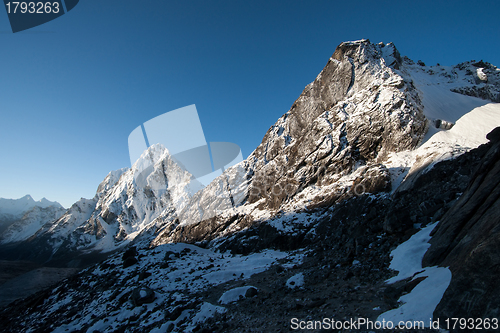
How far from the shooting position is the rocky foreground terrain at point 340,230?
258 inches

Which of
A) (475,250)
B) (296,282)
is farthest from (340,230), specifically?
(475,250)

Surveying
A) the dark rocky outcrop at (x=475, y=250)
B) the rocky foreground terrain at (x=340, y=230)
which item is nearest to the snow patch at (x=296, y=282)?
the rocky foreground terrain at (x=340, y=230)

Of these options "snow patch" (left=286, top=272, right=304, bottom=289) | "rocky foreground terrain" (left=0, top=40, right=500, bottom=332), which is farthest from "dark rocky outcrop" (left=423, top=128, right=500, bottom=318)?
"snow patch" (left=286, top=272, right=304, bottom=289)

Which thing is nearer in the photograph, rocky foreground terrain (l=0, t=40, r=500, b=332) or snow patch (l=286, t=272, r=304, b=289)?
rocky foreground terrain (l=0, t=40, r=500, b=332)

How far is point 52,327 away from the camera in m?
13.3

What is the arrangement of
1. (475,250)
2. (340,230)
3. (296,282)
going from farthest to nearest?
(340,230)
(296,282)
(475,250)

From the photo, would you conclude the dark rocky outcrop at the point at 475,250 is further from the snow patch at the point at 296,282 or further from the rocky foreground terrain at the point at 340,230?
the snow patch at the point at 296,282

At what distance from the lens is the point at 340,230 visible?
18078mm

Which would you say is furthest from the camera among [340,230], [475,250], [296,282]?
[340,230]

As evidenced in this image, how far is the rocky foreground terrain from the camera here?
6.55m

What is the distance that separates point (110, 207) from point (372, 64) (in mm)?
142209

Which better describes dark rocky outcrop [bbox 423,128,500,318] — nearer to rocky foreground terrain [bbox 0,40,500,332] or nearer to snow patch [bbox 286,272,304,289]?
rocky foreground terrain [bbox 0,40,500,332]

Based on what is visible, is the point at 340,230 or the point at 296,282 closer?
the point at 296,282

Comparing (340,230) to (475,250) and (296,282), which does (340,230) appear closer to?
(296,282)
